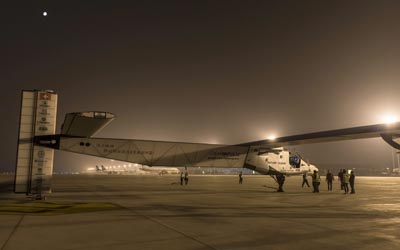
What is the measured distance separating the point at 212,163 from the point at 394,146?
12.2 meters

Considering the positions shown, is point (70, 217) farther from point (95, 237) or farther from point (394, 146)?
point (394, 146)

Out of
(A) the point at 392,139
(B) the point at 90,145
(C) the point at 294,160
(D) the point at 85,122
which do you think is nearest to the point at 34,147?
(B) the point at 90,145

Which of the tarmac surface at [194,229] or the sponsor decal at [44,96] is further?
the sponsor decal at [44,96]

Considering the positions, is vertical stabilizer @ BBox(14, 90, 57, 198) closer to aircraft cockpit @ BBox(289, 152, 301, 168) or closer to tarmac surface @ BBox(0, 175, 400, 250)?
tarmac surface @ BBox(0, 175, 400, 250)

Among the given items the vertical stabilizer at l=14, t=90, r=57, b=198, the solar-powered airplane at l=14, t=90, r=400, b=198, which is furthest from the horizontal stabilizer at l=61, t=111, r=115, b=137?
the vertical stabilizer at l=14, t=90, r=57, b=198

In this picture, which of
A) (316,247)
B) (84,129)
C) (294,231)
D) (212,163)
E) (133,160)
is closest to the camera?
(316,247)

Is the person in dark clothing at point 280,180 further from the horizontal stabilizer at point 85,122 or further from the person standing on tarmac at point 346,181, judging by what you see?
the horizontal stabilizer at point 85,122

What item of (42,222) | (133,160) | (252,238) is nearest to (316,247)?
(252,238)

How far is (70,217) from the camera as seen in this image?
38.4 feet

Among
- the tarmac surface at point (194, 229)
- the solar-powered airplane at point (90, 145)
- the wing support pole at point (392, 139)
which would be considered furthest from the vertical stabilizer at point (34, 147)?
the wing support pole at point (392, 139)

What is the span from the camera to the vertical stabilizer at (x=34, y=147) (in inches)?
694

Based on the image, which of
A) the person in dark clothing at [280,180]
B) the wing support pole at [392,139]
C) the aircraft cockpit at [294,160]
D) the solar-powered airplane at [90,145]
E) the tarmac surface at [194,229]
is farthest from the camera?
the aircraft cockpit at [294,160]

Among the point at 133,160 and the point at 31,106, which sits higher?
the point at 31,106

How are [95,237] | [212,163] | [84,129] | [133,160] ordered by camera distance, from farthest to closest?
Answer: [212,163]
[133,160]
[84,129]
[95,237]
